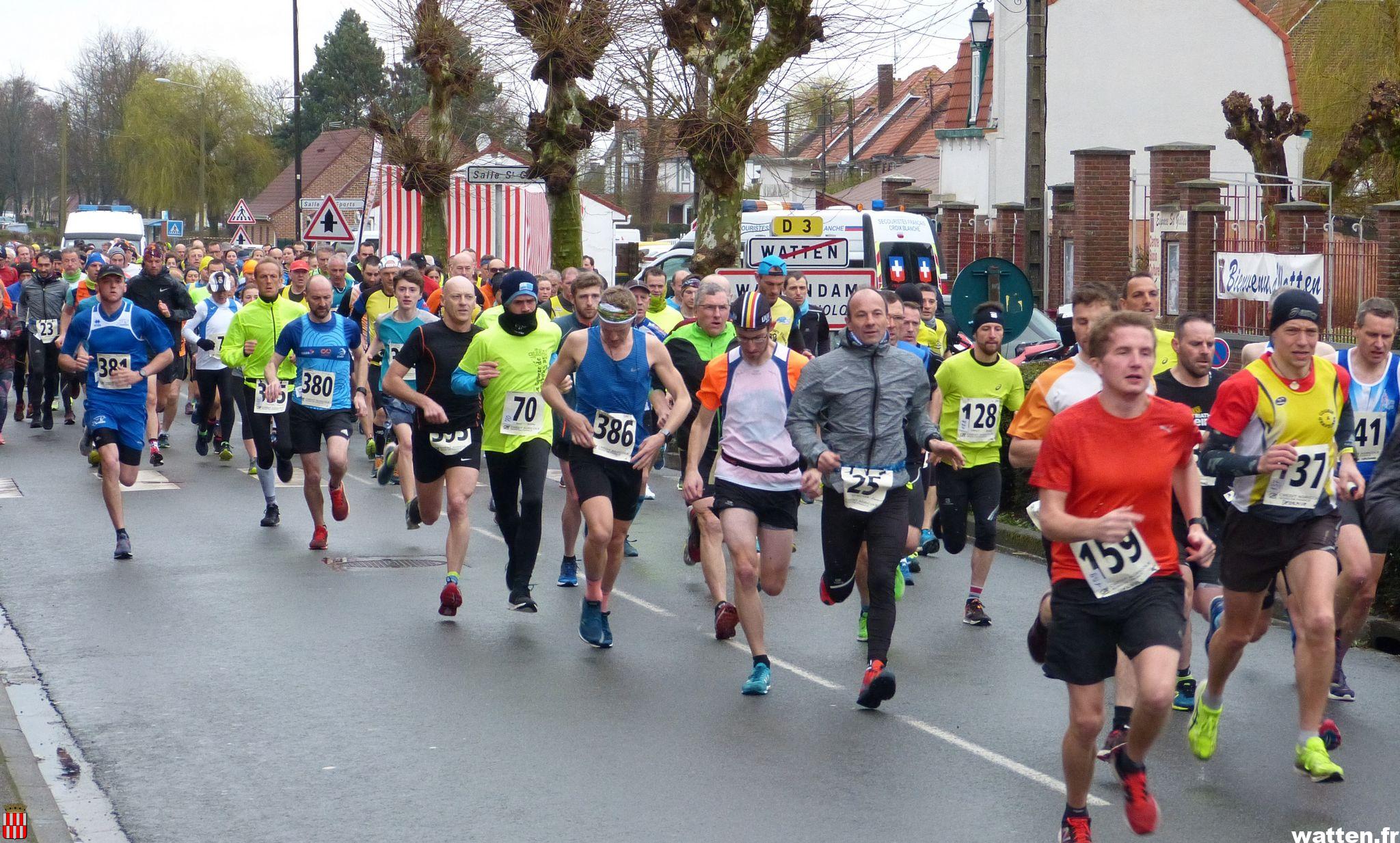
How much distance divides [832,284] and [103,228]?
37710 mm

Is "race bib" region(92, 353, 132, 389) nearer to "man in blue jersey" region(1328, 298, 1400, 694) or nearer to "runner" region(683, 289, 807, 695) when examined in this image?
"runner" region(683, 289, 807, 695)

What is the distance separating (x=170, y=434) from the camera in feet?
65.5

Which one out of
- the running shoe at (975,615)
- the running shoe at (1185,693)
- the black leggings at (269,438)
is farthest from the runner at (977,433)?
the black leggings at (269,438)

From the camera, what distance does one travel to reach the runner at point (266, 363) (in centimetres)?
1257

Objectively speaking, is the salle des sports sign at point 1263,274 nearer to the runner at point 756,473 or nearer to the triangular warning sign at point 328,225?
the runner at point 756,473

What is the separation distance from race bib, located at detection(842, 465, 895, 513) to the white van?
154ft

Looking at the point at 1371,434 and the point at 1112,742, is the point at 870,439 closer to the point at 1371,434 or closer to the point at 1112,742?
the point at 1112,742

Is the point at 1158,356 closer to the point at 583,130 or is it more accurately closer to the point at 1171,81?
the point at 583,130

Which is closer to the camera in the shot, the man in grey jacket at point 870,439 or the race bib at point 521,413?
the man in grey jacket at point 870,439

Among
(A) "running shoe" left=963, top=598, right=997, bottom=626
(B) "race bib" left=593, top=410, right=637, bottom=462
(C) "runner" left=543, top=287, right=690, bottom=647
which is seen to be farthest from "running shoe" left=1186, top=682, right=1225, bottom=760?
(B) "race bib" left=593, top=410, right=637, bottom=462

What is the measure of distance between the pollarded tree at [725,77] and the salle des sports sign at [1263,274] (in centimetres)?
579

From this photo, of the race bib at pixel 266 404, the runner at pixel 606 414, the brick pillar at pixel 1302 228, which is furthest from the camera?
the brick pillar at pixel 1302 228

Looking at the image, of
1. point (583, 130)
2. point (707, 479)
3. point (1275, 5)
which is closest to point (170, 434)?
point (583, 130)

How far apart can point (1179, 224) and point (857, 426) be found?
55.7 ft
